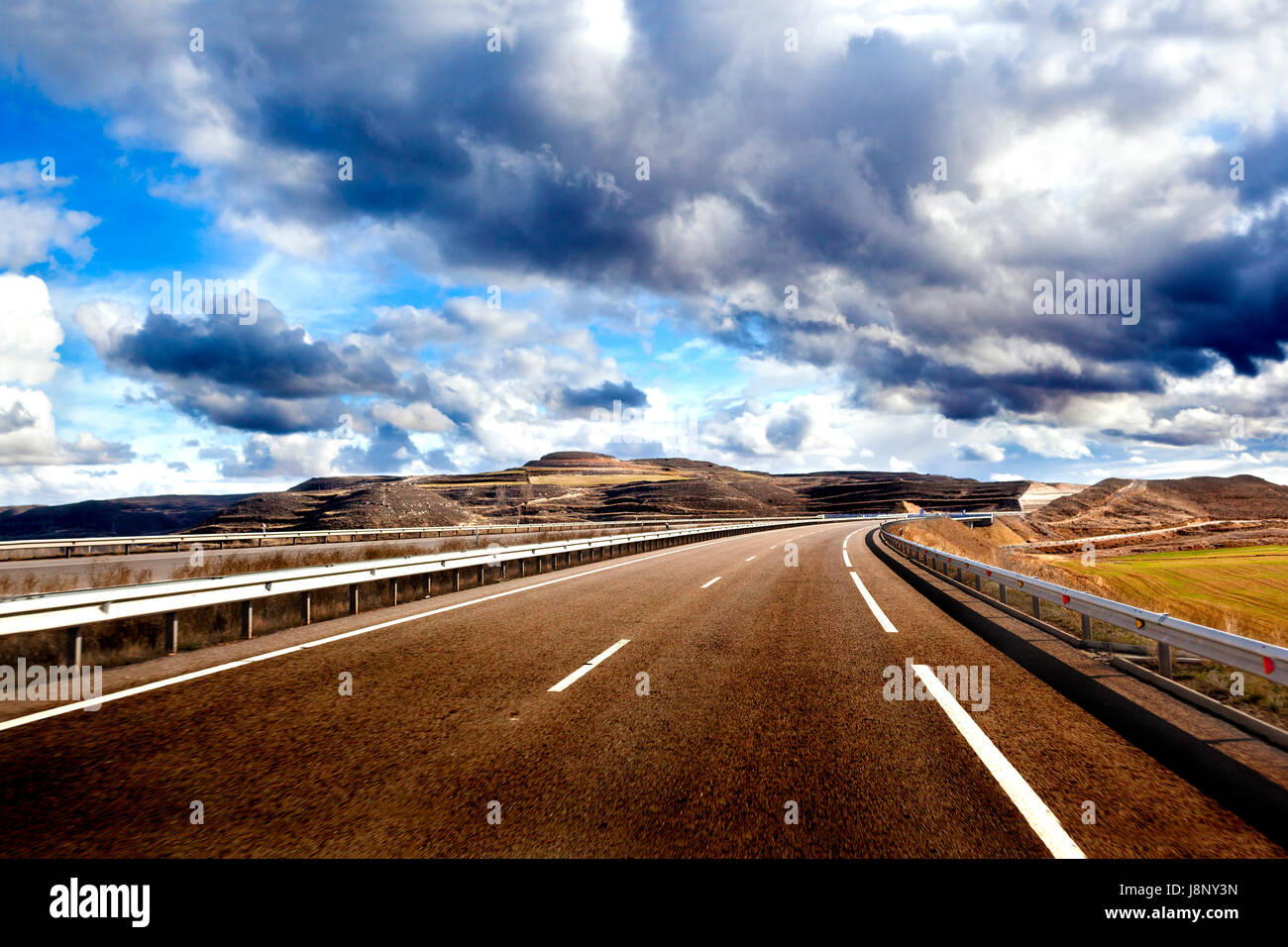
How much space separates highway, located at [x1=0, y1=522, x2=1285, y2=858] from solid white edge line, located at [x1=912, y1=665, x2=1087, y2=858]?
0.06 feet

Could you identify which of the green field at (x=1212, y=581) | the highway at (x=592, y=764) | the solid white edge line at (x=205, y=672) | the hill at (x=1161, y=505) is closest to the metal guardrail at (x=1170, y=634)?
the highway at (x=592, y=764)

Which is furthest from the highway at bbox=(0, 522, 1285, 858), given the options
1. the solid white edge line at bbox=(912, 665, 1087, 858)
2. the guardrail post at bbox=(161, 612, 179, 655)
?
the guardrail post at bbox=(161, 612, 179, 655)

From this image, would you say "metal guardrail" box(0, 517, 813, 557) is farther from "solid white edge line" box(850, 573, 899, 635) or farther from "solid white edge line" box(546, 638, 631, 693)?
"solid white edge line" box(546, 638, 631, 693)

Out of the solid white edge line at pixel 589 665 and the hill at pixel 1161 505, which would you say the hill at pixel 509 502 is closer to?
the hill at pixel 1161 505

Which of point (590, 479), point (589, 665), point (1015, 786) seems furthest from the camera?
point (590, 479)

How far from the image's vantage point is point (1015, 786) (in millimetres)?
3908

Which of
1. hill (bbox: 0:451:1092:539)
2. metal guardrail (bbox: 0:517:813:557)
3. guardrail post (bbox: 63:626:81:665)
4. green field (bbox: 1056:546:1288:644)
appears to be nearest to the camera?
guardrail post (bbox: 63:626:81:665)

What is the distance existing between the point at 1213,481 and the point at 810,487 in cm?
11703

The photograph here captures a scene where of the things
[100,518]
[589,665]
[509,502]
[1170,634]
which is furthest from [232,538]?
[100,518]

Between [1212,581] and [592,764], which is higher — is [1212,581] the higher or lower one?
the lower one

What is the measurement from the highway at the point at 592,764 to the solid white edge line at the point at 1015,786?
20mm

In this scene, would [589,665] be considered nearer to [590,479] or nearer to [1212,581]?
[1212,581]

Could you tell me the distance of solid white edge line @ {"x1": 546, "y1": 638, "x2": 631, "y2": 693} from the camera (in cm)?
630

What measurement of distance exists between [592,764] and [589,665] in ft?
9.33
